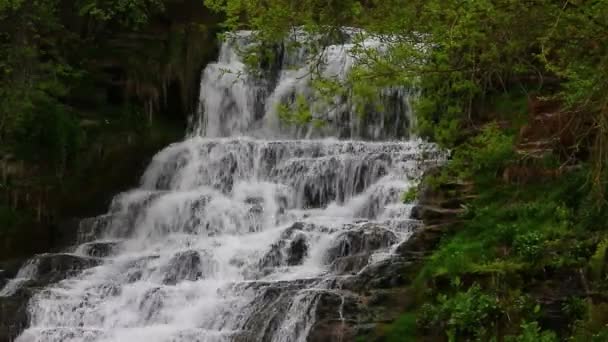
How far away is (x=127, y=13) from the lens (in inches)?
1018

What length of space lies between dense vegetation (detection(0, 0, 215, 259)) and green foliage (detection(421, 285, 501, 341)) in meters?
11.8

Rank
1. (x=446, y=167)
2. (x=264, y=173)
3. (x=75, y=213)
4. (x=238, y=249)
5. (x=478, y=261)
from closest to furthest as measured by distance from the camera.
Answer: (x=446, y=167) < (x=478, y=261) < (x=238, y=249) < (x=264, y=173) < (x=75, y=213)

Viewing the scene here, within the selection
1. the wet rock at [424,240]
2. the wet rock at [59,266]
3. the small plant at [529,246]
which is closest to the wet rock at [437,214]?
the wet rock at [424,240]

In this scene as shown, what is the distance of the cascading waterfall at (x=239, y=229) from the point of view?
49.8 ft

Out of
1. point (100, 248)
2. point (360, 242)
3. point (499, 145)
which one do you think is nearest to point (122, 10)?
point (100, 248)

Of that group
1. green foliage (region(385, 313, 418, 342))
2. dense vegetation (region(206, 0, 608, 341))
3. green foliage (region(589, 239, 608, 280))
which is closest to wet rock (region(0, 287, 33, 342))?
dense vegetation (region(206, 0, 608, 341))

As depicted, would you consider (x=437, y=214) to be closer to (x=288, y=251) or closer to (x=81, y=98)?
(x=288, y=251)

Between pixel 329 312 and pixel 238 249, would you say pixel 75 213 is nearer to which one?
pixel 238 249

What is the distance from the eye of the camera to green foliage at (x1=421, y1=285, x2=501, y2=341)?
1230cm

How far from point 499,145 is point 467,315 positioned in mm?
3933

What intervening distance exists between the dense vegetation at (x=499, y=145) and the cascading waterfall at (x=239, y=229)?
4.44 feet

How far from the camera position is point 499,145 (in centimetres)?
1538

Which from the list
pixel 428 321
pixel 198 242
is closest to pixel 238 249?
pixel 198 242

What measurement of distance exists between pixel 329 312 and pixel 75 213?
10.7 meters
